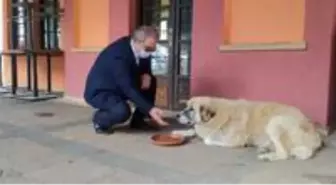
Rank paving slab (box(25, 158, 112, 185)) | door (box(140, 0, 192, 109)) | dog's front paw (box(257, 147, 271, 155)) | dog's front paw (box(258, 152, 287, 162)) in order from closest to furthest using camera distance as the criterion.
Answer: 1. paving slab (box(25, 158, 112, 185))
2. dog's front paw (box(258, 152, 287, 162))
3. dog's front paw (box(257, 147, 271, 155))
4. door (box(140, 0, 192, 109))

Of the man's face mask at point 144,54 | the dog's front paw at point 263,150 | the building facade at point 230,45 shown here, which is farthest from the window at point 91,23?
the dog's front paw at point 263,150

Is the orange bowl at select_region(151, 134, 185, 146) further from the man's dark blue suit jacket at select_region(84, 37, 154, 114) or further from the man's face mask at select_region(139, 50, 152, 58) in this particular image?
the man's face mask at select_region(139, 50, 152, 58)

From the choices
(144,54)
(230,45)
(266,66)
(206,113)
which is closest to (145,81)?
(144,54)

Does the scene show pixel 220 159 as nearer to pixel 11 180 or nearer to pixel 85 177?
pixel 85 177

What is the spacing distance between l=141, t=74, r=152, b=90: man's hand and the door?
116 centimetres

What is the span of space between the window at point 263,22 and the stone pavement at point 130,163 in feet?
3.76

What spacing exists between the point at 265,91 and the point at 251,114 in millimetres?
862

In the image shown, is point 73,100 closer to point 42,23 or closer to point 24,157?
point 42,23

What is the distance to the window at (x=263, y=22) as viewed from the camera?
14.2 ft

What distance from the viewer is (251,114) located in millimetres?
3797

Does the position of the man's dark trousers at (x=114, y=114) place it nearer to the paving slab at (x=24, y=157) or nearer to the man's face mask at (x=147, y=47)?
the man's face mask at (x=147, y=47)

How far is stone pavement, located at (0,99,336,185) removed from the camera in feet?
9.41

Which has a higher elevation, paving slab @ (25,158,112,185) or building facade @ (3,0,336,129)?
building facade @ (3,0,336,129)

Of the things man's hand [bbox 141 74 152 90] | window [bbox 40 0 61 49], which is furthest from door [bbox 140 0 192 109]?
window [bbox 40 0 61 49]
